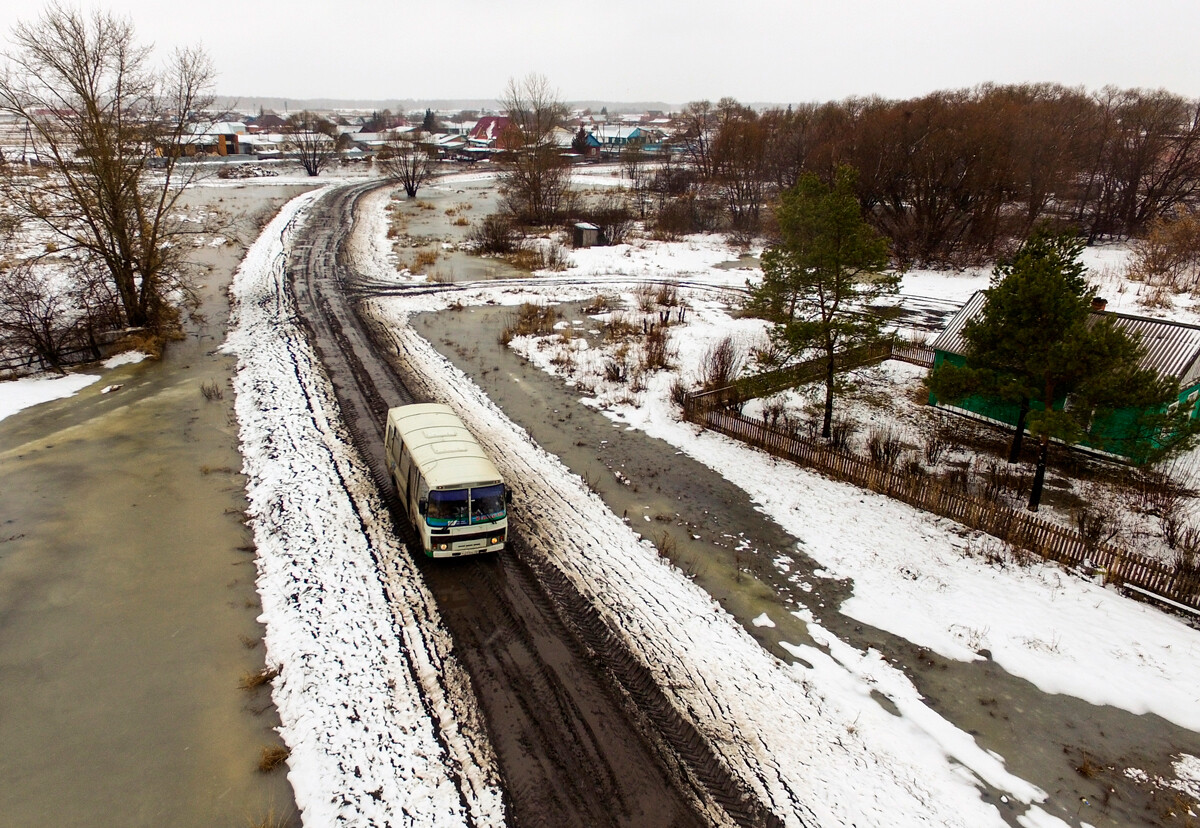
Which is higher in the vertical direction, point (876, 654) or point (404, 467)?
point (404, 467)

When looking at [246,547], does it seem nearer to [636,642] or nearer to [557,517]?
[557,517]

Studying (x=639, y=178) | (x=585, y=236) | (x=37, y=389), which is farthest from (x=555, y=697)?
(x=639, y=178)

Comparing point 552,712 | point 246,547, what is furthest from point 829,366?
point 246,547

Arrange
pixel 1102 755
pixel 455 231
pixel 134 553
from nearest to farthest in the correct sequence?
pixel 1102 755 < pixel 134 553 < pixel 455 231

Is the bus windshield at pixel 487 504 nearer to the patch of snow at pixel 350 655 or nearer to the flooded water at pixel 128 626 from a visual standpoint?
the patch of snow at pixel 350 655

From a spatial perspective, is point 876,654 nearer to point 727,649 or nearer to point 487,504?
point 727,649
